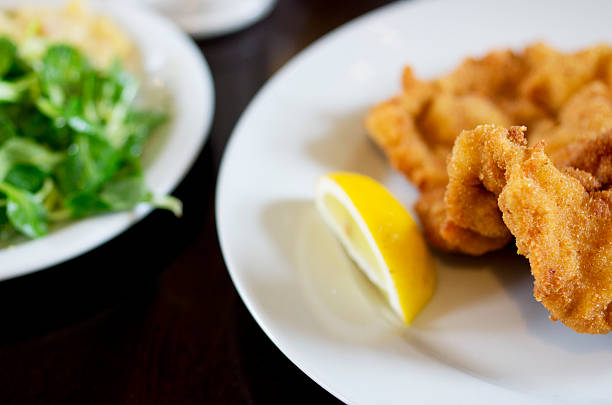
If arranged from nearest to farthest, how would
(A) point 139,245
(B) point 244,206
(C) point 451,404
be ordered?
(C) point 451,404
(B) point 244,206
(A) point 139,245

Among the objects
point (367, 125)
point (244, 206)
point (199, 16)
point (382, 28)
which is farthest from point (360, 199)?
point (199, 16)

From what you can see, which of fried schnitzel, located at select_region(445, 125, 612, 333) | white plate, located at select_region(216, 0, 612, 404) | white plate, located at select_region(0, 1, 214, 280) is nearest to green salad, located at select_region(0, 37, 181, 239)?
white plate, located at select_region(0, 1, 214, 280)

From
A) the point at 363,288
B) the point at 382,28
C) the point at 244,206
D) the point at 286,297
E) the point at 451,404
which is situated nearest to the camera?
the point at 451,404

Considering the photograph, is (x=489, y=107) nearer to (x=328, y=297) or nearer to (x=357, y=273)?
(x=357, y=273)

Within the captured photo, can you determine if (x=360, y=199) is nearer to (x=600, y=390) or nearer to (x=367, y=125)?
(x=367, y=125)

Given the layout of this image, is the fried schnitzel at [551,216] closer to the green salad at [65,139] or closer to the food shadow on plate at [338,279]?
the food shadow on plate at [338,279]

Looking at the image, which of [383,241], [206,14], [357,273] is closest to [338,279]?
[357,273]

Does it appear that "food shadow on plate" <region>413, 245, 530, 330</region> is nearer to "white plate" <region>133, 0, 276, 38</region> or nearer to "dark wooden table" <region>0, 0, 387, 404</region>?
"dark wooden table" <region>0, 0, 387, 404</region>
